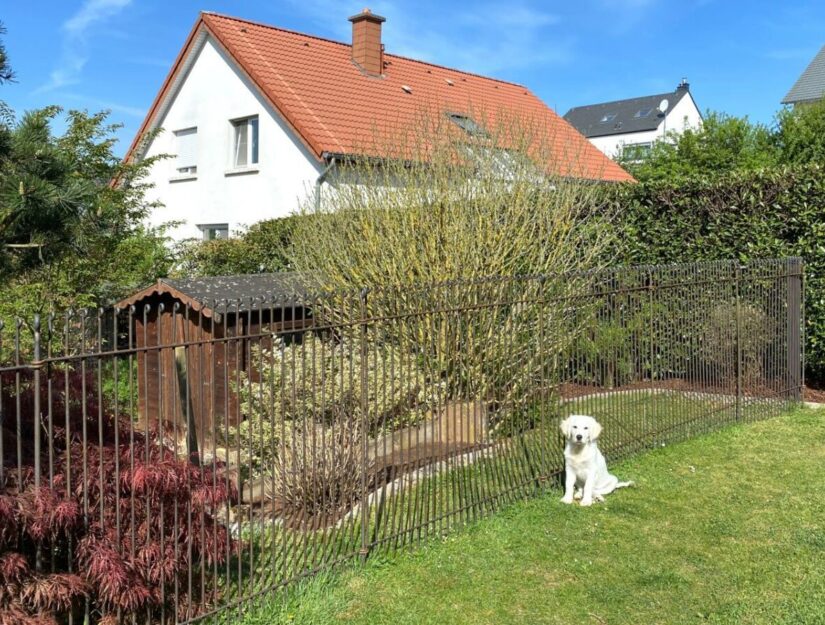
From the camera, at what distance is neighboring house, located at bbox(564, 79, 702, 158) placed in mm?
59656

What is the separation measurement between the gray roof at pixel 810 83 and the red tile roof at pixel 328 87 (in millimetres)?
23819

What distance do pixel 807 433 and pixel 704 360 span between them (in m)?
1.40

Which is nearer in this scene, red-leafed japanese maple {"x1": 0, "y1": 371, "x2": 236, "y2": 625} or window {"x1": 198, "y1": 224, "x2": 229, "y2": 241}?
red-leafed japanese maple {"x1": 0, "y1": 371, "x2": 236, "y2": 625}

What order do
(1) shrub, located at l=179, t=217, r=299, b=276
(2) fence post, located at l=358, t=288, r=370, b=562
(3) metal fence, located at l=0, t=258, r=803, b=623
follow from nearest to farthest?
(3) metal fence, located at l=0, t=258, r=803, b=623
(2) fence post, located at l=358, t=288, r=370, b=562
(1) shrub, located at l=179, t=217, r=299, b=276

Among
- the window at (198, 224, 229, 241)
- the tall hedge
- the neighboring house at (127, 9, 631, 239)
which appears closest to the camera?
the tall hedge

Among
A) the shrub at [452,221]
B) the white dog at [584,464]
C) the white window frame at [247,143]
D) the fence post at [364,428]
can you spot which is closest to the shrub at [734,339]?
the shrub at [452,221]

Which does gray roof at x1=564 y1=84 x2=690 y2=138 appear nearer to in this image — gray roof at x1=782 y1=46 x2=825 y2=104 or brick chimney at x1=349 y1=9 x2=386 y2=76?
gray roof at x1=782 y1=46 x2=825 y2=104

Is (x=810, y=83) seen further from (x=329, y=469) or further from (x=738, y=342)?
(x=329, y=469)

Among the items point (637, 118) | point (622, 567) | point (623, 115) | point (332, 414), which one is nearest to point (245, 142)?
point (332, 414)

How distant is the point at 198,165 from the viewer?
19.8 m

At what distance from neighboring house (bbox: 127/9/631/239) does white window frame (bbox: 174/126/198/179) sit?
0.11 ft

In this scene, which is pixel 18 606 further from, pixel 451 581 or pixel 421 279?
pixel 421 279

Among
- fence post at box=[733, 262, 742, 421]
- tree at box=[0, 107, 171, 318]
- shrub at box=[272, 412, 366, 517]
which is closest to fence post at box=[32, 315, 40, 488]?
tree at box=[0, 107, 171, 318]

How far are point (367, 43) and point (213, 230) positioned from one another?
6.43 metres
